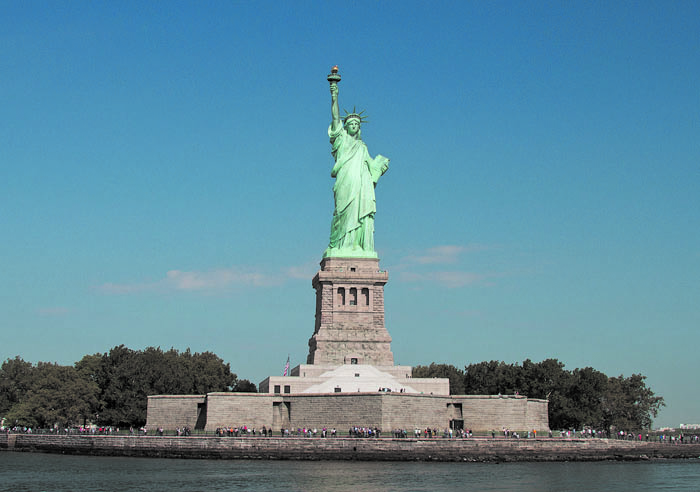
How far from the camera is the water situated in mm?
33250

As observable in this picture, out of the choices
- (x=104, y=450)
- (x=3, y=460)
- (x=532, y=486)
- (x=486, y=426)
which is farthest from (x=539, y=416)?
(x=3, y=460)

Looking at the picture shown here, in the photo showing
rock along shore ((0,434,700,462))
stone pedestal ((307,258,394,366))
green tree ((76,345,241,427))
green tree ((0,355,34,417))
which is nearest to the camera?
rock along shore ((0,434,700,462))

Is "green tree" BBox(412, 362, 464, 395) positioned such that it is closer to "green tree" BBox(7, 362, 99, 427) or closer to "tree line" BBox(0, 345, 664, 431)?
"tree line" BBox(0, 345, 664, 431)

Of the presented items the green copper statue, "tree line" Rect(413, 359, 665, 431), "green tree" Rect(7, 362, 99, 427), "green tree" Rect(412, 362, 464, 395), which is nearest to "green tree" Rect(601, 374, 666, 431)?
"tree line" Rect(413, 359, 665, 431)

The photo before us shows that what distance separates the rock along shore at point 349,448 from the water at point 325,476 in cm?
132

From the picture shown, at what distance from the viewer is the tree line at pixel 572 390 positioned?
2334 inches

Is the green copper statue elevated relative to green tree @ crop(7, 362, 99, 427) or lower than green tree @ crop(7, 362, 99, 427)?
elevated

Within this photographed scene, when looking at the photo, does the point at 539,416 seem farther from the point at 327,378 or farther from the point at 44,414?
the point at 44,414

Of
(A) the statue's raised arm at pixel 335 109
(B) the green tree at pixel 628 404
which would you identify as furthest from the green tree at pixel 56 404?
(B) the green tree at pixel 628 404

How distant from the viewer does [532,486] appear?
111 ft

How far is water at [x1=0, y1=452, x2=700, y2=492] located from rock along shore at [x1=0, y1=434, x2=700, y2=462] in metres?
1.32

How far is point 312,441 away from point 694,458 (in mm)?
25641

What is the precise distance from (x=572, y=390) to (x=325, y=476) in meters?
28.7

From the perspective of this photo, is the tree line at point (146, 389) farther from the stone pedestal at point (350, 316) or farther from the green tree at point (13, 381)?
the stone pedestal at point (350, 316)
